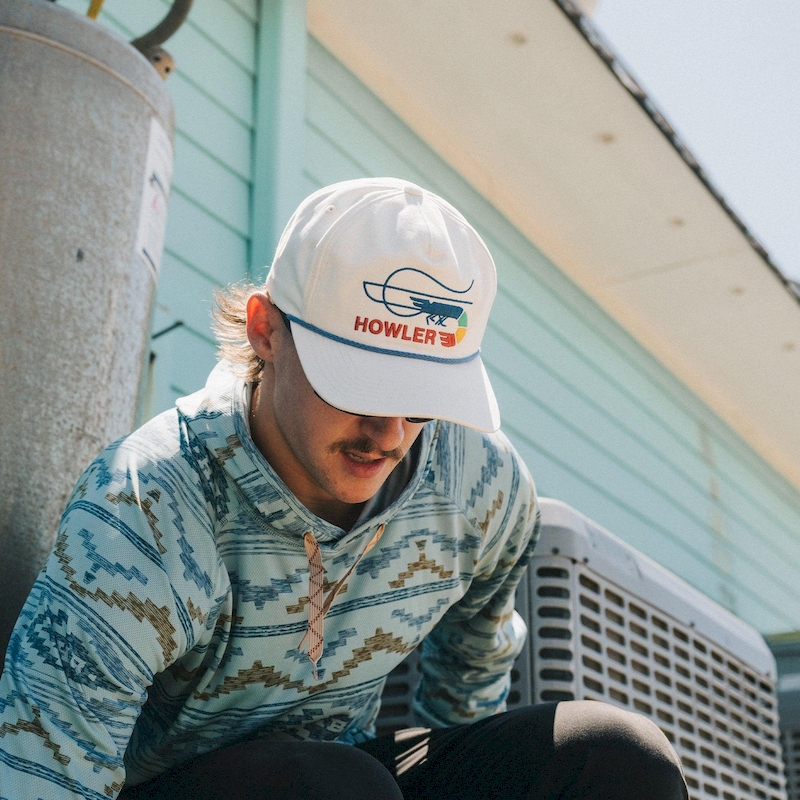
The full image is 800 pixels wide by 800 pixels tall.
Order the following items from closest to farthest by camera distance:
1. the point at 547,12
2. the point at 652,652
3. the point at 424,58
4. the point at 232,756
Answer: the point at 232,756
the point at 652,652
the point at 547,12
the point at 424,58

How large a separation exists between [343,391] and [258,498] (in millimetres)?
195

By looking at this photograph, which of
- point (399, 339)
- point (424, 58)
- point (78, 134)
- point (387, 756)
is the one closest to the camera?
point (399, 339)

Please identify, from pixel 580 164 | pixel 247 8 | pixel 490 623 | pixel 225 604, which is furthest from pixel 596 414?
pixel 225 604

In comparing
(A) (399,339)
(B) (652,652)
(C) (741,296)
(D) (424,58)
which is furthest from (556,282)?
(A) (399,339)

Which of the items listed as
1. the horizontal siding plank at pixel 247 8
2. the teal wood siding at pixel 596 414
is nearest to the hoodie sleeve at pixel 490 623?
the teal wood siding at pixel 596 414

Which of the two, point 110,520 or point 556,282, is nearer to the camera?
point 110,520

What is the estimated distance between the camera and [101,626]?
1.18 metres

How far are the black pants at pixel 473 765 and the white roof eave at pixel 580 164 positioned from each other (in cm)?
270

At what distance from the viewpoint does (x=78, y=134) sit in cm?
173

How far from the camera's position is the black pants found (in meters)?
1.21

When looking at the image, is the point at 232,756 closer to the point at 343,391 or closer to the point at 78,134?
the point at 343,391

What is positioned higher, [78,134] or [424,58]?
[424,58]

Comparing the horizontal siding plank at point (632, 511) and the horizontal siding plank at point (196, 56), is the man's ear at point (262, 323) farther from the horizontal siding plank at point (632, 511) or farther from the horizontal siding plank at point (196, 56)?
the horizontal siding plank at point (632, 511)

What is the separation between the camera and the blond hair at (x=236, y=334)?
1.52 metres
